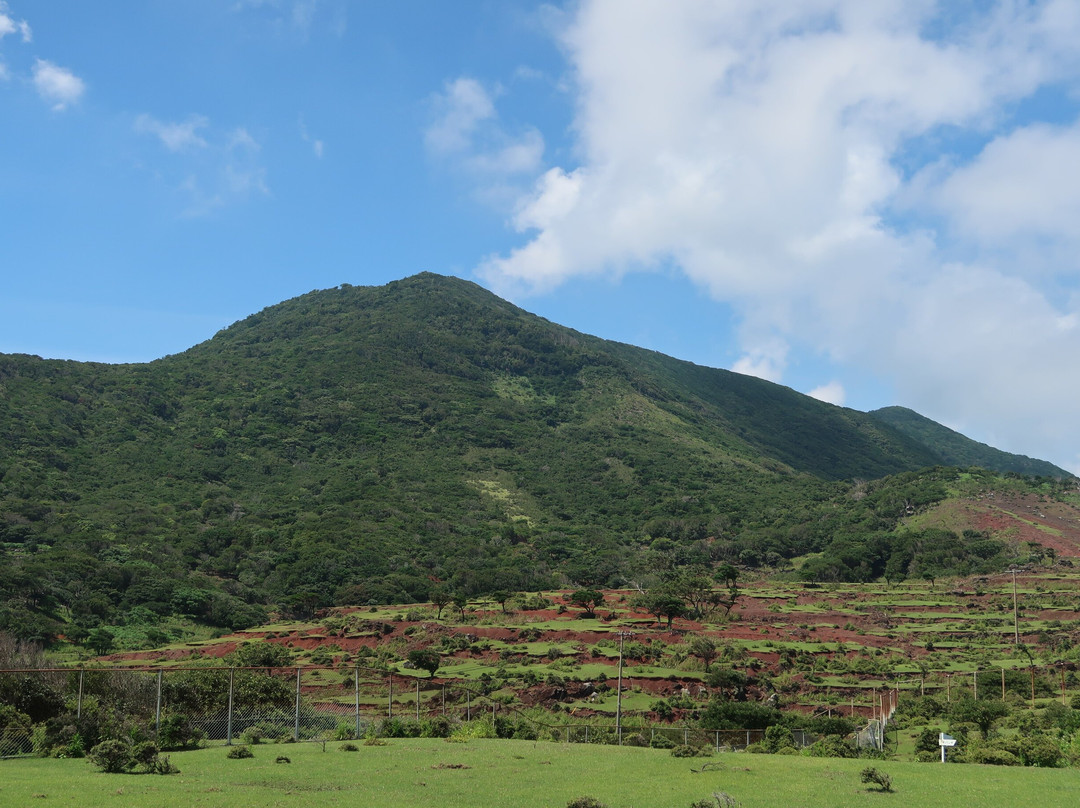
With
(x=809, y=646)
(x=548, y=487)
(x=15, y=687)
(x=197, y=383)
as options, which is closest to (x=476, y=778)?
(x=15, y=687)

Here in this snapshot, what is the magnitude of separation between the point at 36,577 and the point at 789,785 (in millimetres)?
69147

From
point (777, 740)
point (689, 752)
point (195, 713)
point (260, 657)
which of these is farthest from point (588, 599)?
point (689, 752)

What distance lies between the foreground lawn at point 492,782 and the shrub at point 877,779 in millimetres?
236

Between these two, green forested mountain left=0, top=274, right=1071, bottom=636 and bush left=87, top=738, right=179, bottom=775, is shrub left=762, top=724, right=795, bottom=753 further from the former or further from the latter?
green forested mountain left=0, top=274, right=1071, bottom=636

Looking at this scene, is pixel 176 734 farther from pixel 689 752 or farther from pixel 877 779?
pixel 877 779

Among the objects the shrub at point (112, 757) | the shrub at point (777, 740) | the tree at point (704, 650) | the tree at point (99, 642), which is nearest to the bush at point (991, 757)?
the shrub at point (777, 740)

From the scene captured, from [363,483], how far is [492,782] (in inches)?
4351

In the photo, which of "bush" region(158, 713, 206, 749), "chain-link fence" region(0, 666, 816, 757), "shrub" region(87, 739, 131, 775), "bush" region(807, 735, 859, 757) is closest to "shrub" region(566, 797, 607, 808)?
"shrub" region(87, 739, 131, 775)

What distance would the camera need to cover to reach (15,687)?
21953 millimetres

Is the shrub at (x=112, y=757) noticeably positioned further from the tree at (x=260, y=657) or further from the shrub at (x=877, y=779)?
the tree at (x=260, y=657)

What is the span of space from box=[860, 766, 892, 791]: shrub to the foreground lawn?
24 cm

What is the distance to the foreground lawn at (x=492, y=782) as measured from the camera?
50.0 ft

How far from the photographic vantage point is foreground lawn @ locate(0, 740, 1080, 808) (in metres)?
15.2

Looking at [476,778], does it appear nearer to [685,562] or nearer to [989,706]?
[989,706]
